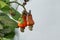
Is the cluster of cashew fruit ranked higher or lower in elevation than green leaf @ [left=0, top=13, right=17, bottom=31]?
higher

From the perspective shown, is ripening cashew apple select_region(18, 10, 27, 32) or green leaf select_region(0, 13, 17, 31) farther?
green leaf select_region(0, 13, 17, 31)

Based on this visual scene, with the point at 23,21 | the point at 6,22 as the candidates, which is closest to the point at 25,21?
the point at 23,21

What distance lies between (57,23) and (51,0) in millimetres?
171

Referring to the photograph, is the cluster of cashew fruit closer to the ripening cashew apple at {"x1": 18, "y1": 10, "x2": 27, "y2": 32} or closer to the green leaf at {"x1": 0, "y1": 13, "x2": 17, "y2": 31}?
the ripening cashew apple at {"x1": 18, "y1": 10, "x2": 27, "y2": 32}

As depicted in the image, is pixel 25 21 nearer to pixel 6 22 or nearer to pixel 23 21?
pixel 23 21

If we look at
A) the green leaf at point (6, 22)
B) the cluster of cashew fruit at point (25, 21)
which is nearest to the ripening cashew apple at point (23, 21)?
the cluster of cashew fruit at point (25, 21)

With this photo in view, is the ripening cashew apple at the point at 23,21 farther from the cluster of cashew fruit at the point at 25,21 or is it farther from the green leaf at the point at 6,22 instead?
the green leaf at the point at 6,22

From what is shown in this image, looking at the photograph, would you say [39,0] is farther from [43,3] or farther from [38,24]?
[38,24]

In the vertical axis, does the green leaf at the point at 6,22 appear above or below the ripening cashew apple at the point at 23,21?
below

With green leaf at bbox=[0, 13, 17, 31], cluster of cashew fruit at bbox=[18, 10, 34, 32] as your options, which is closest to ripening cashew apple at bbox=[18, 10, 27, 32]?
cluster of cashew fruit at bbox=[18, 10, 34, 32]

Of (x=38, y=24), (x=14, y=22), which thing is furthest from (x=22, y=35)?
(x=14, y=22)

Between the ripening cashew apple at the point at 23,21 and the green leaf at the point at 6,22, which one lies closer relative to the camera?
the ripening cashew apple at the point at 23,21

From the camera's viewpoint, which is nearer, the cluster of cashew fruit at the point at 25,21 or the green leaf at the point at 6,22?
the cluster of cashew fruit at the point at 25,21

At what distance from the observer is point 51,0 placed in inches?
48.8
